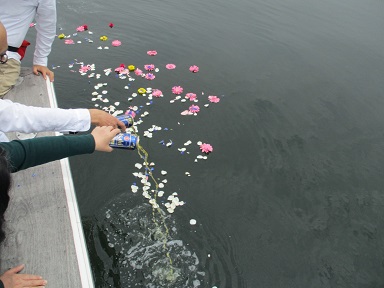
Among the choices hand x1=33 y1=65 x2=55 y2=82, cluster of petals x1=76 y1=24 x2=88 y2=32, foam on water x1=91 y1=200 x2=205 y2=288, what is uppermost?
hand x1=33 y1=65 x2=55 y2=82

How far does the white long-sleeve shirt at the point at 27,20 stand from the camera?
12.8 feet

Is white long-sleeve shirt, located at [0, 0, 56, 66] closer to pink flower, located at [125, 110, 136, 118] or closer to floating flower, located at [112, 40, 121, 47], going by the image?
pink flower, located at [125, 110, 136, 118]

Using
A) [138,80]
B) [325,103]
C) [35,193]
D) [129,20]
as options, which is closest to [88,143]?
[35,193]

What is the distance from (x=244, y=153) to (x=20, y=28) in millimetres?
3073

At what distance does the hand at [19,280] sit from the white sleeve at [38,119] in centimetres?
105

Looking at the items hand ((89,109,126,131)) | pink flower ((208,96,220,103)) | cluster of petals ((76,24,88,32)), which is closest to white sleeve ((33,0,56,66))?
hand ((89,109,126,131))

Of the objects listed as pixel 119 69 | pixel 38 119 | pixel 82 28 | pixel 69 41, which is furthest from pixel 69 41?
pixel 38 119

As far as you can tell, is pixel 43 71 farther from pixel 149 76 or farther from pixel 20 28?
pixel 149 76

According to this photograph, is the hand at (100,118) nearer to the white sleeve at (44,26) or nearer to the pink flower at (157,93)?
the white sleeve at (44,26)

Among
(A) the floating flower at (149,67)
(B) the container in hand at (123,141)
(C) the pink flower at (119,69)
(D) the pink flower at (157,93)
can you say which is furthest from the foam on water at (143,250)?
(A) the floating flower at (149,67)

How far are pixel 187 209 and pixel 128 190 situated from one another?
0.72 metres

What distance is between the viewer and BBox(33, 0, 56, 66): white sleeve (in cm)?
412

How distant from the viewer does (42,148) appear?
8.09 feet

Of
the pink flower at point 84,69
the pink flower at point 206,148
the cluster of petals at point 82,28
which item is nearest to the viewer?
the pink flower at point 206,148
